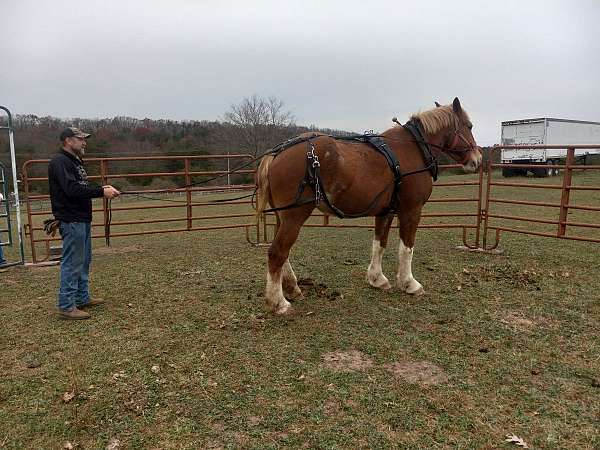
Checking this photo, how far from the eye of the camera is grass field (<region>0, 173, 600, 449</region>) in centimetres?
250

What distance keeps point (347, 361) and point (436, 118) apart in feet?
10.8

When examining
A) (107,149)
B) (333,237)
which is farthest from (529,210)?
(107,149)

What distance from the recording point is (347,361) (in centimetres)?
336

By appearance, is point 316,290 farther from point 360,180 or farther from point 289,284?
point 360,180

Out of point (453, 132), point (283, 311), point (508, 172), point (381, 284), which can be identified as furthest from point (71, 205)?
point (508, 172)

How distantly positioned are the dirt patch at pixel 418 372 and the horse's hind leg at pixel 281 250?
4.66 ft

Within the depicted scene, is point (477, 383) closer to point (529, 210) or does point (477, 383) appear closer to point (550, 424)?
point (550, 424)

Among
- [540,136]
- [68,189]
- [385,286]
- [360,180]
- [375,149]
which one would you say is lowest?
[385,286]

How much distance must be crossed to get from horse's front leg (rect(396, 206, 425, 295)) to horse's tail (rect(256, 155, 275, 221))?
5.37ft

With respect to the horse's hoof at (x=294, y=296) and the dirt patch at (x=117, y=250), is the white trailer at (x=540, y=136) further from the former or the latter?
the horse's hoof at (x=294, y=296)

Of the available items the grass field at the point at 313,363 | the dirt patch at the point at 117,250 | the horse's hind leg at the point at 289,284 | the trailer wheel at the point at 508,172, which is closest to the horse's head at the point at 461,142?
the grass field at the point at 313,363

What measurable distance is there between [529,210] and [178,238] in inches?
415

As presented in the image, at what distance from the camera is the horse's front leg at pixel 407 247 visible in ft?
15.7

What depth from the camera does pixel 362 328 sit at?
4.00 metres
